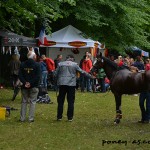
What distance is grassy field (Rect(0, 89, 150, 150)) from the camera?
918 cm

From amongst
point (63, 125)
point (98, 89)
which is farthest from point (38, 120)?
point (98, 89)

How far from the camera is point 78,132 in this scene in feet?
35.1

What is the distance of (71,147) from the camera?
29.6 feet

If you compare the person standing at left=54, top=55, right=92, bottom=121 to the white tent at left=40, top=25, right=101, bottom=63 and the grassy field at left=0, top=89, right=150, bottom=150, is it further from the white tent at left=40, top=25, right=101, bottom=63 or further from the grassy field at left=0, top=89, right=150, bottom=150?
the white tent at left=40, top=25, right=101, bottom=63

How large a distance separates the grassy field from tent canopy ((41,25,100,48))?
26.9 feet

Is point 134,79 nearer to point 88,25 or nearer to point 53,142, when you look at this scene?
point 53,142

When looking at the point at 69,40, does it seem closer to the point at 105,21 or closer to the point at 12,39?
the point at 105,21

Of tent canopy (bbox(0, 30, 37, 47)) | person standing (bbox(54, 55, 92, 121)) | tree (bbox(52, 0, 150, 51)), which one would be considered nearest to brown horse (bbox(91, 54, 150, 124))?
person standing (bbox(54, 55, 92, 121))

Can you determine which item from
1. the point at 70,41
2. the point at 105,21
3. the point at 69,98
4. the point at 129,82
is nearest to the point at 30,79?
the point at 69,98

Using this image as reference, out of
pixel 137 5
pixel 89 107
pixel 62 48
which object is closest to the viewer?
pixel 89 107

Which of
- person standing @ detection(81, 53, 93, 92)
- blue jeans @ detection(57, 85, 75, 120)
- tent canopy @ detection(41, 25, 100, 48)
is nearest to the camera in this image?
blue jeans @ detection(57, 85, 75, 120)

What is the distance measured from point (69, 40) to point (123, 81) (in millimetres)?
11360

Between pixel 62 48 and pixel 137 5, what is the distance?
6.64 metres

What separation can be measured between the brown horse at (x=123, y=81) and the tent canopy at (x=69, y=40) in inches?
411
